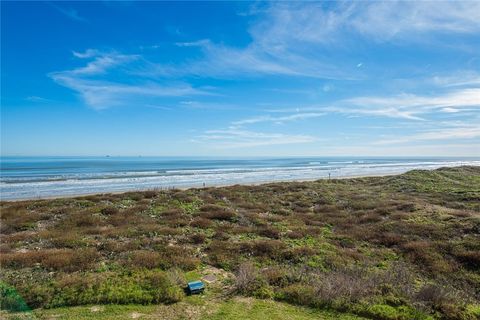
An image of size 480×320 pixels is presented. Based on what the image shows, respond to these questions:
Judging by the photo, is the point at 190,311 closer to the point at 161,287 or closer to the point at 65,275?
the point at 161,287

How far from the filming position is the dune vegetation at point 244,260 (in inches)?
316

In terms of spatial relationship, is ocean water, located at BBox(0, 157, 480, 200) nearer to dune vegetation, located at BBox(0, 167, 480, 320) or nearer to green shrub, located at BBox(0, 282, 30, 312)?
dune vegetation, located at BBox(0, 167, 480, 320)

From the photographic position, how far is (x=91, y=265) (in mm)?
10781

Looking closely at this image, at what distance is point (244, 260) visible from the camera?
12086mm

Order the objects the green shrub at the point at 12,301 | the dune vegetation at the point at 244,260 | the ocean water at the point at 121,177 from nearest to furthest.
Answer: the green shrub at the point at 12,301, the dune vegetation at the point at 244,260, the ocean water at the point at 121,177

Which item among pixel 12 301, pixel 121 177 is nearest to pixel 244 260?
→ pixel 12 301

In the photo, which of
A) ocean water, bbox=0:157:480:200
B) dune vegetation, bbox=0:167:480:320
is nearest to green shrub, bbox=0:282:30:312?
dune vegetation, bbox=0:167:480:320

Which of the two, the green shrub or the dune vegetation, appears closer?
the green shrub

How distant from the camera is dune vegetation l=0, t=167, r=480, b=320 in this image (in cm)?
804

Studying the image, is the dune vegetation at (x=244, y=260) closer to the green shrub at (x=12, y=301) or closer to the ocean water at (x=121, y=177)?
the green shrub at (x=12, y=301)

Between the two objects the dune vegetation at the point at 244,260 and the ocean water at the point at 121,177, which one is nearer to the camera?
the dune vegetation at the point at 244,260

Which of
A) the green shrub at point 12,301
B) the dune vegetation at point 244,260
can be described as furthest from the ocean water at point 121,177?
the green shrub at point 12,301

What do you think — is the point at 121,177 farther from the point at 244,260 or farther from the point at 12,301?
the point at 12,301

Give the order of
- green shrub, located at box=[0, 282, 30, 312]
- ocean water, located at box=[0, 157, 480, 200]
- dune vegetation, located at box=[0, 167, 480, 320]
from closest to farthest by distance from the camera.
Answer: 1. green shrub, located at box=[0, 282, 30, 312]
2. dune vegetation, located at box=[0, 167, 480, 320]
3. ocean water, located at box=[0, 157, 480, 200]
